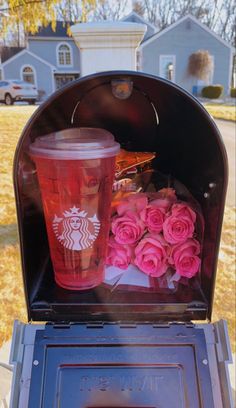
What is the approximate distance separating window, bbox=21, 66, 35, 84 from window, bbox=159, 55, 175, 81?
26.1 ft

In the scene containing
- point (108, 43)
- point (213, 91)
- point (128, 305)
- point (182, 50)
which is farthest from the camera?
point (182, 50)

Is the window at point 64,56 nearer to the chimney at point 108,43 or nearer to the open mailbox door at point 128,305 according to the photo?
the chimney at point 108,43

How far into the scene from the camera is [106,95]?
1.44 meters

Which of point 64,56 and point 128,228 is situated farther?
point 64,56

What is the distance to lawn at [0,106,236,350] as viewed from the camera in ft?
7.03

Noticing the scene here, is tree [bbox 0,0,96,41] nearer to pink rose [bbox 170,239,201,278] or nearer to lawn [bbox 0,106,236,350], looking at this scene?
lawn [bbox 0,106,236,350]

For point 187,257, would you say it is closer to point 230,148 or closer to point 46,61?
point 230,148

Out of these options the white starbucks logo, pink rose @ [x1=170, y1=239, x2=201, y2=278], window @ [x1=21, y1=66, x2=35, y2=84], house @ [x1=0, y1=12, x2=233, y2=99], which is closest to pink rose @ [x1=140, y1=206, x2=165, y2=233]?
pink rose @ [x1=170, y1=239, x2=201, y2=278]

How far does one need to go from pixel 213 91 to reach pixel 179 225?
22745mm

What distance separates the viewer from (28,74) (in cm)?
2228

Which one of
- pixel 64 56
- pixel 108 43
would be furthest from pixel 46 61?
pixel 108 43

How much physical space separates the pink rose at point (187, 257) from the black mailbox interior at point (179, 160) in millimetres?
32

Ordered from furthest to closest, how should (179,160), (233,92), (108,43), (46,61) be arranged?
1. (46,61)
2. (233,92)
3. (108,43)
4. (179,160)

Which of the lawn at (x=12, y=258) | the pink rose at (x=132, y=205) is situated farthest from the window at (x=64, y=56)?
the pink rose at (x=132, y=205)
